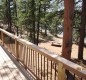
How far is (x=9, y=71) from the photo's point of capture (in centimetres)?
554

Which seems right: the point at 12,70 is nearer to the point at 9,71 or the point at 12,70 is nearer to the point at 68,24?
the point at 9,71

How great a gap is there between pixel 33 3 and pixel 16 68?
68.3 feet

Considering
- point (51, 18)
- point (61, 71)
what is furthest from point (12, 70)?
point (51, 18)

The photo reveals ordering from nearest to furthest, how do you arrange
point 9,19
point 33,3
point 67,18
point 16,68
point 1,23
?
point 16,68
point 67,18
point 33,3
point 9,19
point 1,23

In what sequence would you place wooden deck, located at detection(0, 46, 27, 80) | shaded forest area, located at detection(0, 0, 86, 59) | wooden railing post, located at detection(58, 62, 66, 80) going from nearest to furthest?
wooden railing post, located at detection(58, 62, 66, 80) → wooden deck, located at detection(0, 46, 27, 80) → shaded forest area, located at detection(0, 0, 86, 59)

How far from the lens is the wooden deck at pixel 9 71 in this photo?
498 cm

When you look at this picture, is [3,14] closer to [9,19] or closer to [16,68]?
[9,19]

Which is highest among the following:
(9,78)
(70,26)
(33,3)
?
(33,3)

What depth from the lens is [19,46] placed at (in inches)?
255

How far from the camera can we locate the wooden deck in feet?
16.3

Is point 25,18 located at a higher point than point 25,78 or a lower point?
higher

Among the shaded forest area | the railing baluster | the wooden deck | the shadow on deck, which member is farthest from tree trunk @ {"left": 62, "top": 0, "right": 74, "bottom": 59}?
the railing baluster

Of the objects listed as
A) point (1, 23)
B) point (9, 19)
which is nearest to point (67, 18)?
point (9, 19)

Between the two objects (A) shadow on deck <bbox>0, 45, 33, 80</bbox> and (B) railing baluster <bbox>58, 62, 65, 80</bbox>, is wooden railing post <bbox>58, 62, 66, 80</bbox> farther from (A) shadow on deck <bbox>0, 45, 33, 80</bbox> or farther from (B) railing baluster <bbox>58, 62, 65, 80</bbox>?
(A) shadow on deck <bbox>0, 45, 33, 80</bbox>
